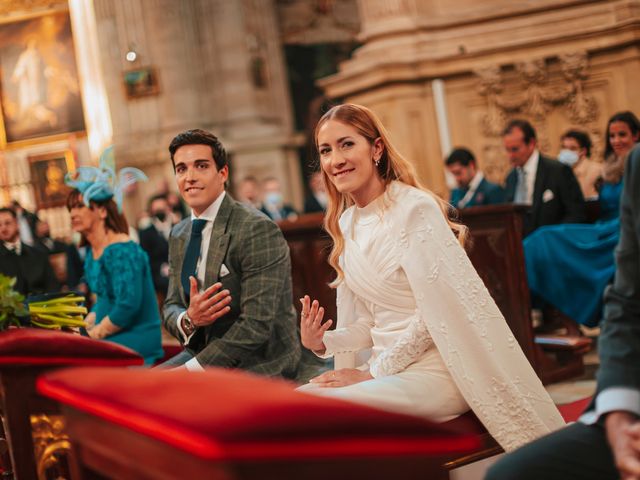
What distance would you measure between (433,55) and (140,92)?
991 cm

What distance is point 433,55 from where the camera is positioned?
9594mm

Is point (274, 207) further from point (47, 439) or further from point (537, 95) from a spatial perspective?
point (47, 439)

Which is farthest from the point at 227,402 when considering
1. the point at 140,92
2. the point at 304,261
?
the point at 140,92

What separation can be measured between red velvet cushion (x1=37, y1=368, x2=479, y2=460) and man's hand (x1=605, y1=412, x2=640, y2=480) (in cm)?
56

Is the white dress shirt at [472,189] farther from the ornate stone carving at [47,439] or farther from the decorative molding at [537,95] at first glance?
the ornate stone carving at [47,439]

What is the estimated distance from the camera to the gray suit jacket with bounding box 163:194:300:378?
3801 mm

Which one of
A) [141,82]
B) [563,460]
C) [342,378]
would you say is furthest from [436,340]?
[141,82]

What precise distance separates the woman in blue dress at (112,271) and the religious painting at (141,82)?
514 inches

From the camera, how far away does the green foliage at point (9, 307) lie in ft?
10.2

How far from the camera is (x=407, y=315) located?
3.29m

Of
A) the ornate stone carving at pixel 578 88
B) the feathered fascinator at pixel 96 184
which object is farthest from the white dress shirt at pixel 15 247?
the ornate stone carving at pixel 578 88

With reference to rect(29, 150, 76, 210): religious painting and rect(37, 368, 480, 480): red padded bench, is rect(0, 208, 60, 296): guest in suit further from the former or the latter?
rect(29, 150, 76, 210): religious painting

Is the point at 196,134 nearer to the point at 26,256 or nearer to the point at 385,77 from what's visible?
the point at 26,256

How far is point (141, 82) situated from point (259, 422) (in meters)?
17.8
